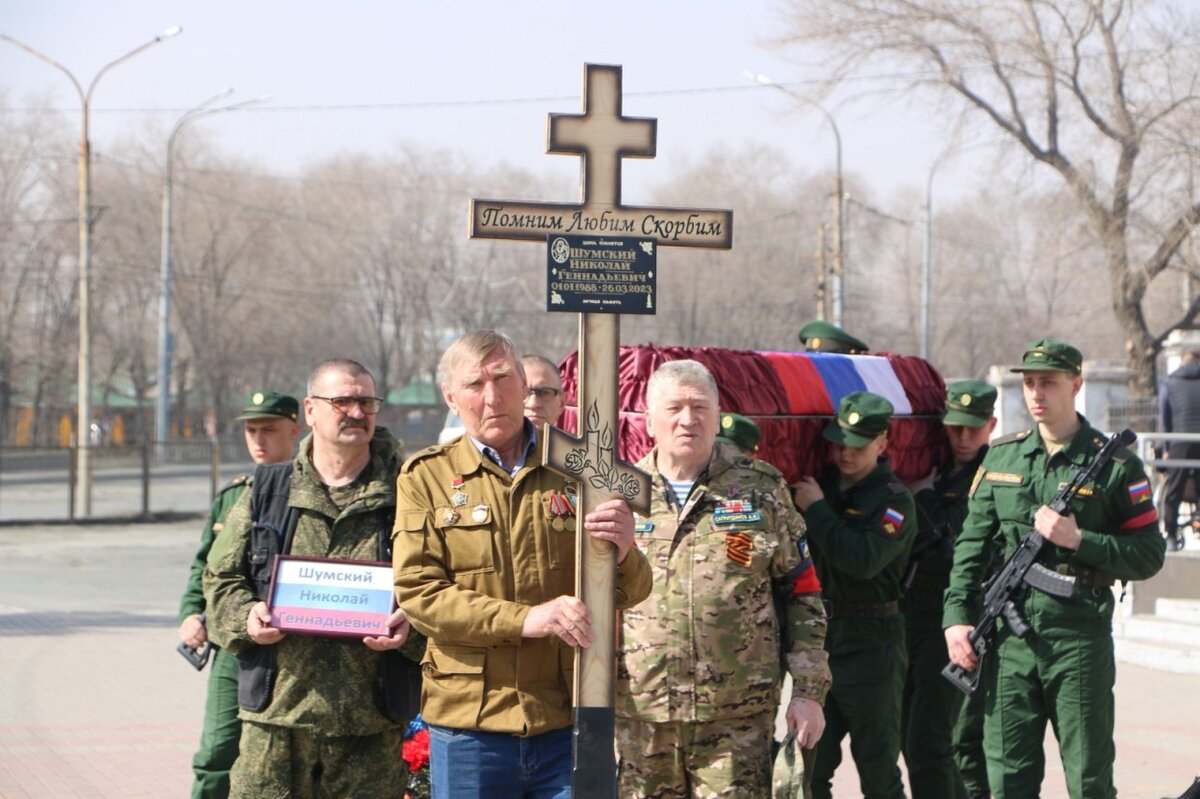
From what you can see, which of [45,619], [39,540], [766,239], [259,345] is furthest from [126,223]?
[45,619]

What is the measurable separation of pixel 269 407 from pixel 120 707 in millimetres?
4276

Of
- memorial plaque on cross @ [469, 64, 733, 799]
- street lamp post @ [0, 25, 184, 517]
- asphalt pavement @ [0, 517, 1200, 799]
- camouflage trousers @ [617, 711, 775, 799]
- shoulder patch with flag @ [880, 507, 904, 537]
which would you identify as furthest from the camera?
street lamp post @ [0, 25, 184, 517]

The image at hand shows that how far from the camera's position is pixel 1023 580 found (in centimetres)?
545

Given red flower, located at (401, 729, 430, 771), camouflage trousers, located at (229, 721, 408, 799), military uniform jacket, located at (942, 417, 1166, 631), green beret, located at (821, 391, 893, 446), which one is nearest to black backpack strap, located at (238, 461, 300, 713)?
camouflage trousers, located at (229, 721, 408, 799)

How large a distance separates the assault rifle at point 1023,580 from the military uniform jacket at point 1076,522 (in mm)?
44

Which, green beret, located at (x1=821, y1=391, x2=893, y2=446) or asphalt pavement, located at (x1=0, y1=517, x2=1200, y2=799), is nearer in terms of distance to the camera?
green beret, located at (x1=821, y1=391, x2=893, y2=446)

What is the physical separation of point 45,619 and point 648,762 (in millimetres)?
10663

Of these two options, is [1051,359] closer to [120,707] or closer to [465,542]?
[465,542]

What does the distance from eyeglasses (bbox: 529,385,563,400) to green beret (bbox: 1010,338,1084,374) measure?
182 cm

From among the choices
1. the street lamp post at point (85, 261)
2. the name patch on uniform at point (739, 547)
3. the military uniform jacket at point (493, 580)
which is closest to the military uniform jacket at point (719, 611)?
the name patch on uniform at point (739, 547)

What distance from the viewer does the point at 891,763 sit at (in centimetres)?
559

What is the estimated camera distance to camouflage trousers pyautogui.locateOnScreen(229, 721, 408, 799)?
4.57 m

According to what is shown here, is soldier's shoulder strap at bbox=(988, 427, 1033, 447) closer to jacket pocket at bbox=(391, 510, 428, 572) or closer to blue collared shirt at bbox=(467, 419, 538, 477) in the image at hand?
blue collared shirt at bbox=(467, 419, 538, 477)

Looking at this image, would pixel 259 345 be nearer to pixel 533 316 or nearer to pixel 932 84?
pixel 533 316
